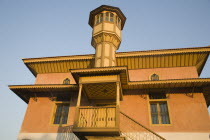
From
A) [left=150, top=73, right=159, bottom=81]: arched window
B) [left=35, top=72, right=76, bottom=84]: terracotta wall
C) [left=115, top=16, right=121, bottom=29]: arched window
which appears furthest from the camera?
[left=115, top=16, right=121, bottom=29]: arched window

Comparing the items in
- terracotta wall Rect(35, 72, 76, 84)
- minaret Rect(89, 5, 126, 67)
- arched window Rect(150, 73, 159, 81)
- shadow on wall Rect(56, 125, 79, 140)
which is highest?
minaret Rect(89, 5, 126, 67)

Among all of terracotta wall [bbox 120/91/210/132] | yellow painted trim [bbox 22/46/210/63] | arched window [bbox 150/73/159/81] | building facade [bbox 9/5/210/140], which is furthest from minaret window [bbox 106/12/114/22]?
terracotta wall [bbox 120/91/210/132]

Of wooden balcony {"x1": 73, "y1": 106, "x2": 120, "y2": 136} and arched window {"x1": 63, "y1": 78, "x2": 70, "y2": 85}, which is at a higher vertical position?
arched window {"x1": 63, "y1": 78, "x2": 70, "y2": 85}

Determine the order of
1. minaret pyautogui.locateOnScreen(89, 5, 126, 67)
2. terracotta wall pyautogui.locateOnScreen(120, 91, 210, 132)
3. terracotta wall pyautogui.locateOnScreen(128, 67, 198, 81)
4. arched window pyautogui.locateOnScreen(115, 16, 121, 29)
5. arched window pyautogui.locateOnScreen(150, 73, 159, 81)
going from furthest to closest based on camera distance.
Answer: arched window pyautogui.locateOnScreen(115, 16, 121, 29), minaret pyautogui.locateOnScreen(89, 5, 126, 67), arched window pyautogui.locateOnScreen(150, 73, 159, 81), terracotta wall pyautogui.locateOnScreen(128, 67, 198, 81), terracotta wall pyautogui.locateOnScreen(120, 91, 210, 132)

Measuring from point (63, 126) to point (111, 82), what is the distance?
15.2 feet

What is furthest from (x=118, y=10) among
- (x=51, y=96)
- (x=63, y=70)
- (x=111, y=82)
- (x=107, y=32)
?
(x=51, y=96)

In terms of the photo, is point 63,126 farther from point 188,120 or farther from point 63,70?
point 188,120

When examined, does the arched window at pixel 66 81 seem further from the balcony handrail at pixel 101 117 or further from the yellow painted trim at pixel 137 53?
the balcony handrail at pixel 101 117

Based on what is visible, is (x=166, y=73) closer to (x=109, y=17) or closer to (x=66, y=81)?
(x=109, y=17)

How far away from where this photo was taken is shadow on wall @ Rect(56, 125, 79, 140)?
12.7m

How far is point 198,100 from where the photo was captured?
12695mm

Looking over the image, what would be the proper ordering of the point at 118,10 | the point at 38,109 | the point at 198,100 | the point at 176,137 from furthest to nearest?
1. the point at 118,10
2. the point at 38,109
3. the point at 198,100
4. the point at 176,137

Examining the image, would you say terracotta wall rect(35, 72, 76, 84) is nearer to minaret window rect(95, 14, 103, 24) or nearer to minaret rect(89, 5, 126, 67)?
minaret rect(89, 5, 126, 67)

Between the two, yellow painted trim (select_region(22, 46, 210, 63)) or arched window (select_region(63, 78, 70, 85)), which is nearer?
yellow painted trim (select_region(22, 46, 210, 63))
